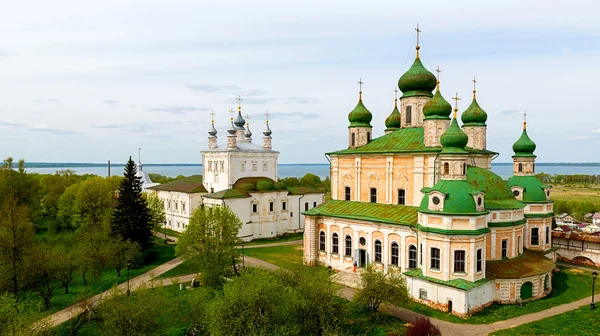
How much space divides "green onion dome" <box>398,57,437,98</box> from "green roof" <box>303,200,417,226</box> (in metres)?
9.16

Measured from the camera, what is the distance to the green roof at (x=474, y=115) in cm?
3025

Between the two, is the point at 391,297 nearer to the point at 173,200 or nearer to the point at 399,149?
the point at 399,149

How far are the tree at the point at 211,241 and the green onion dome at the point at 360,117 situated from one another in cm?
1290

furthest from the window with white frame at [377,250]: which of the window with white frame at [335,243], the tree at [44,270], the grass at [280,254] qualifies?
the tree at [44,270]

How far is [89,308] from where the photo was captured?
1823 centimetres

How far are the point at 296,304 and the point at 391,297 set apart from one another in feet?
17.1

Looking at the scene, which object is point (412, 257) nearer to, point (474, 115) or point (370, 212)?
point (370, 212)

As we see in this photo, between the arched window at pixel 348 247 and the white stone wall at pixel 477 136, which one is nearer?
the arched window at pixel 348 247

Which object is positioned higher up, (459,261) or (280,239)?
(459,261)

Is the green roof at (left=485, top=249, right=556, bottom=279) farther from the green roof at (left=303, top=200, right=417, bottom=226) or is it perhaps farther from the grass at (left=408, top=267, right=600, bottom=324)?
the green roof at (left=303, top=200, right=417, bottom=226)

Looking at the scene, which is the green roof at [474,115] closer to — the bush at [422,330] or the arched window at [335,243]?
the arched window at [335,243]

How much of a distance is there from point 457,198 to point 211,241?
1410 cm

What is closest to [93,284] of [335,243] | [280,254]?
[280,254]

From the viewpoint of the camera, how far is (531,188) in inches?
1123
